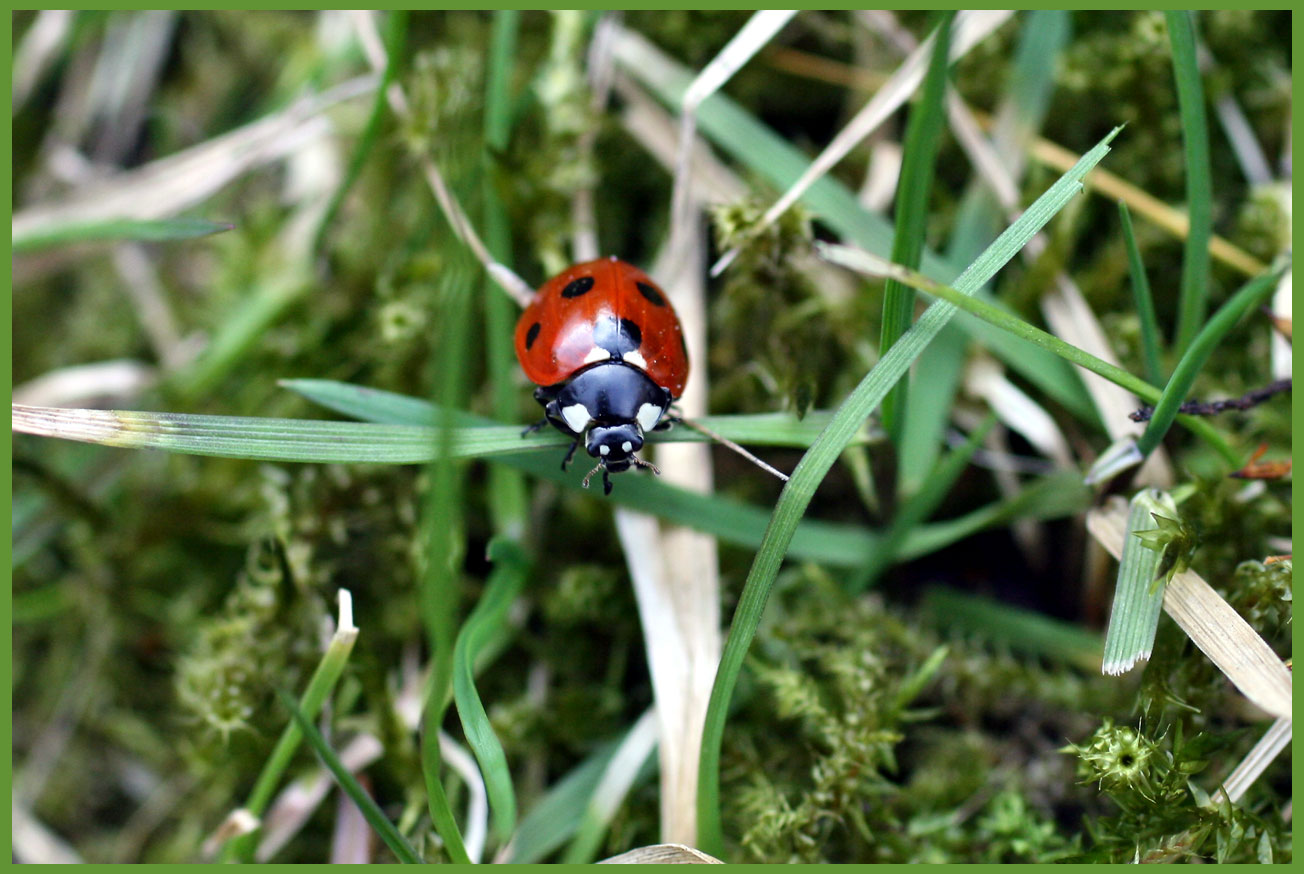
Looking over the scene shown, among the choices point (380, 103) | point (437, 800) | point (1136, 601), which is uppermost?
point (380, 103)

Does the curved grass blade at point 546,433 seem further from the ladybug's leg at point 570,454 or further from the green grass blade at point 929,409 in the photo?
the green grass blade at point 929,409

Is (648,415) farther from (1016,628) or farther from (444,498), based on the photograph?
(1016,628)

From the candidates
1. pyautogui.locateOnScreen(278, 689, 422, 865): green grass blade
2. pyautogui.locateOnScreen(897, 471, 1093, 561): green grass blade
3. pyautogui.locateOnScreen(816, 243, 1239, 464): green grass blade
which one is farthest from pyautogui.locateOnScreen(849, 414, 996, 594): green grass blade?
pyautogui.locateOnScreen(278, 689, 422, 865): green grass blade

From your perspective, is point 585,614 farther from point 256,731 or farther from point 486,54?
point 486,54

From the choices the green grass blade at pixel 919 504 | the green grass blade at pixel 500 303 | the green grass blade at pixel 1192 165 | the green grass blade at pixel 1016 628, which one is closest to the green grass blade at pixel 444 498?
the green grass blade at pixel 500 303

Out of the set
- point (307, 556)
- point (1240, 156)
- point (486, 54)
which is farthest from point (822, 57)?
point (307, 556)

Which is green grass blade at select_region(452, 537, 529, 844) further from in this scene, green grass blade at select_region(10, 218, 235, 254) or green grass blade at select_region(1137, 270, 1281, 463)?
green grass blade at select_region(1137, 270, 1281, 463)

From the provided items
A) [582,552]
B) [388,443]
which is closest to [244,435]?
[388,443]

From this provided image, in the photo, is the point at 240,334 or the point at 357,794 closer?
the point at 357,794
